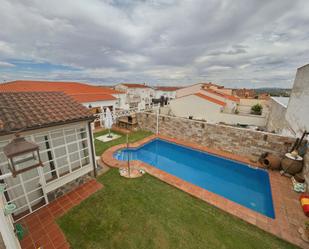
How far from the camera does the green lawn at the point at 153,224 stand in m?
3.99

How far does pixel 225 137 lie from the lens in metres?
10.1

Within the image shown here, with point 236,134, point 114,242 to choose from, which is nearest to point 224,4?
point 236,134

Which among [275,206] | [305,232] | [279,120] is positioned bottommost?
[275,206]

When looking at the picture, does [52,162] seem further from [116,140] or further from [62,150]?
[116,140]

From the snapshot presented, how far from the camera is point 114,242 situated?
13.0 ft

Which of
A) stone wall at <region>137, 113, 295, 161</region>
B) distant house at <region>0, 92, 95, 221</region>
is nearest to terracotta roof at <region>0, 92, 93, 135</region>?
distant house at <region>0, 92, 95, 221</region>

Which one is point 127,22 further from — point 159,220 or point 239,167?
point 239,167

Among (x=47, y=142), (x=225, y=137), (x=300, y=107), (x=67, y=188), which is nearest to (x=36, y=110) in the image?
(x=47, y=142)

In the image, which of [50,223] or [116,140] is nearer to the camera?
[50,223]

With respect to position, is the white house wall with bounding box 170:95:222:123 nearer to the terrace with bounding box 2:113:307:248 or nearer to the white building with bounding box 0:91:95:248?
the terrace with bounding box 2:113:307:248

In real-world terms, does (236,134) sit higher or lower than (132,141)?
higher

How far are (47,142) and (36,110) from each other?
3.97 feet

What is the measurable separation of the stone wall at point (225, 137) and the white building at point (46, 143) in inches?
316

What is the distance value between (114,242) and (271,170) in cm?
906
